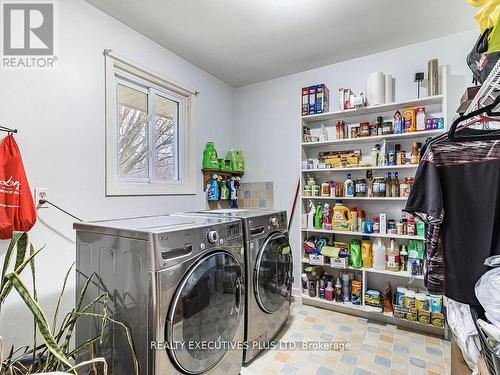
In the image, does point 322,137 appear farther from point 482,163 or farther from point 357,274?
point 482,163

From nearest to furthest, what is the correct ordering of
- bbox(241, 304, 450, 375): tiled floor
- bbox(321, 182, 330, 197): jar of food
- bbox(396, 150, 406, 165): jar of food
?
bbox(241, 304, 450, 375): tiled floor → bbox(396, 150, 406, 165): jar of food → bbox(321, 182, 330, 197): jar of food

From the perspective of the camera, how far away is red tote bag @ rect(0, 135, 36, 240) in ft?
4.35

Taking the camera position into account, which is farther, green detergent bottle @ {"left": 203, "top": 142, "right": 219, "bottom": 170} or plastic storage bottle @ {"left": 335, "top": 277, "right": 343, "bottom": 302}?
green detergent bottle @ {"left": 203, "top": 142, "right": 219, "bottom": 170}

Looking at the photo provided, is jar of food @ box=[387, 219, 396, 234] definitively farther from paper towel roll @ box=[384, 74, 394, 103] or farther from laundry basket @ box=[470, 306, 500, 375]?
laundry basket @ box=[470, 306, 500, 375]

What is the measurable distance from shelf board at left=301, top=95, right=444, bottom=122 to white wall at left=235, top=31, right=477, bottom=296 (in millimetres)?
143

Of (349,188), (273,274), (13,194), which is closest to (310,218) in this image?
(349,188)

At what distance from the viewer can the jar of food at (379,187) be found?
2.25 m

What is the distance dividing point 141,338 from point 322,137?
221 cm

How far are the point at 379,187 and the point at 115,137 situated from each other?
221cm

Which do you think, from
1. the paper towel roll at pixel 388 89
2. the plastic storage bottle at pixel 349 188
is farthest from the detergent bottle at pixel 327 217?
the paper towel roll at pixel 388 89

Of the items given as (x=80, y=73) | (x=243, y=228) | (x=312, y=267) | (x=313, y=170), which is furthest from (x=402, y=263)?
(x=80, y=73)

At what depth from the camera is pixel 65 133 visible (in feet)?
5.40

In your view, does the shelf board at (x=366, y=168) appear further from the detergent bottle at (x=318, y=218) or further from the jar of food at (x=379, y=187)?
the detergent bottle at (x=318, y=218)

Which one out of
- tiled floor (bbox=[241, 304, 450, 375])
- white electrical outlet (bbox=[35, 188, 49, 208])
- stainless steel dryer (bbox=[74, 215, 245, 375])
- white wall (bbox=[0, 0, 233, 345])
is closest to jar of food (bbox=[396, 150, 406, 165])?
tiled floor (bbox=[241, 304, 450, 375])
